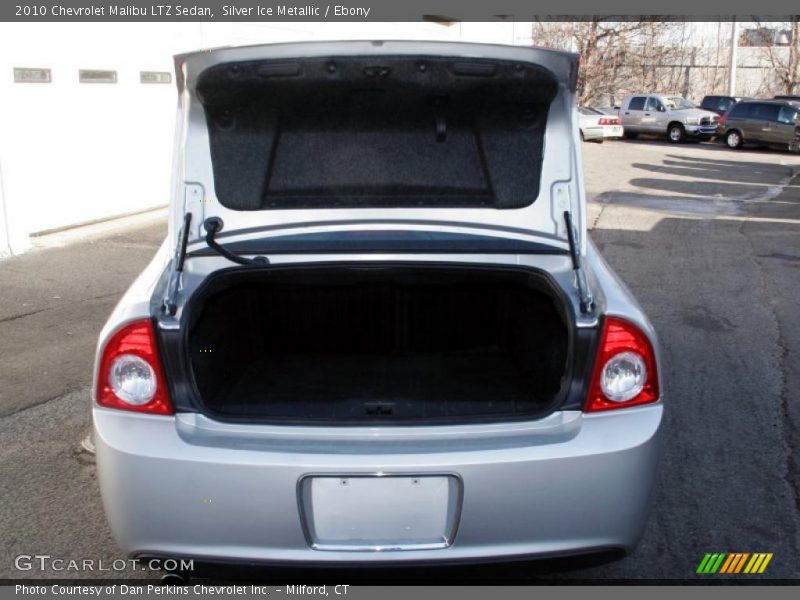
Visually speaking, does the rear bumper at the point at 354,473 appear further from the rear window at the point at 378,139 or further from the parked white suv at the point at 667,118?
the parked white suv at the point at 667,118

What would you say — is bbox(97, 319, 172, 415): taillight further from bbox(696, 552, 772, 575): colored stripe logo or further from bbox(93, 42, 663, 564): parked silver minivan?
bbox(696, 552, 772, 575): colored stripe logo

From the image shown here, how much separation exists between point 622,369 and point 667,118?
27.9m

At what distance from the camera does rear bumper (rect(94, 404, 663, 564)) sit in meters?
2.52

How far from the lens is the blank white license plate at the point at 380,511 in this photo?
2533 millimetres

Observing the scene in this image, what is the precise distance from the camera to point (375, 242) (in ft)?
10.1

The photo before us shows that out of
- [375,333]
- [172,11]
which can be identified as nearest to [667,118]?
[172,11]

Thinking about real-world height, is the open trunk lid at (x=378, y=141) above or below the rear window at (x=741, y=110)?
above

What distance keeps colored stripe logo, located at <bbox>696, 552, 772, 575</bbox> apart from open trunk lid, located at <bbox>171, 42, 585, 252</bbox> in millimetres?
1350

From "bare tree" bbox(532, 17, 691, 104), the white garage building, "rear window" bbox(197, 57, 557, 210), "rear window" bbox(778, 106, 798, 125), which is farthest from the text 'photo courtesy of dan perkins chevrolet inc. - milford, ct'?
"bare tree" bbox(532, 17, 691, 104)

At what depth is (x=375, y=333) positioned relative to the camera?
3998 millimetres

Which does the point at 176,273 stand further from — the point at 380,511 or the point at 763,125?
the point at 763,125

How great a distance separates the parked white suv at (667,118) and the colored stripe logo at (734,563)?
26789 mm

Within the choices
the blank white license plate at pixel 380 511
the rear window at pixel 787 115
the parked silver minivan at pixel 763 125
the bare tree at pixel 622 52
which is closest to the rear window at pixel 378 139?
the blank white license plate at pixel 380 511

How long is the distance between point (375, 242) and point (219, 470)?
97 cm
